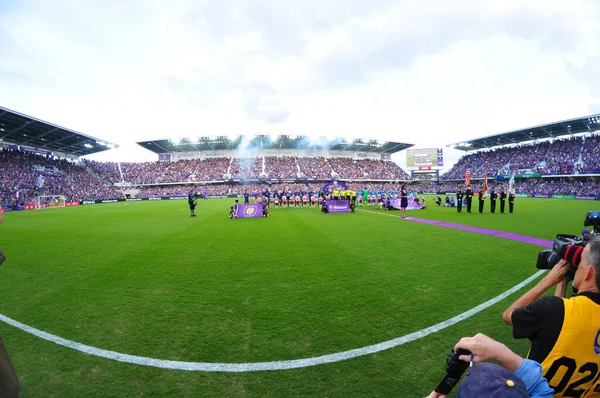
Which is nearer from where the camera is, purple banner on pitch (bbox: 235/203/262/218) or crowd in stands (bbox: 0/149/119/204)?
purple banner on pitch (bbox: 235/203/262/218)

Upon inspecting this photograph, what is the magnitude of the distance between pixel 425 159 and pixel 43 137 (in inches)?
2787

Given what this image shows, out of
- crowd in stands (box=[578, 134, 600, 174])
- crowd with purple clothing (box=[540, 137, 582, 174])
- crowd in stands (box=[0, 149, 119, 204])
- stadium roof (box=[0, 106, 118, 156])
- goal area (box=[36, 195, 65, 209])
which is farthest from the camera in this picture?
crowd with purple clothing (box=[540, 137, 582, 174])

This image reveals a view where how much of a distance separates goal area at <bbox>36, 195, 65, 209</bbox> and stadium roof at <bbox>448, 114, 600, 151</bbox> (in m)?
77.9

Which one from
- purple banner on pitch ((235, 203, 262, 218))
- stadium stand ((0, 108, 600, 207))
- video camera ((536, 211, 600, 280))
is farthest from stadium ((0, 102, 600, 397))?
stadium stand ((0, 108, 600, 207))

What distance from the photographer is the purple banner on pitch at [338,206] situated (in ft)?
64.1

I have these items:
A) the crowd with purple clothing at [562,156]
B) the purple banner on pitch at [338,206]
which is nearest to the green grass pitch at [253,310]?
the purple banner on pitch at [338,206]

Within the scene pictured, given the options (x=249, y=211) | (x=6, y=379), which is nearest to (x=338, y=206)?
(x=249, y=211)

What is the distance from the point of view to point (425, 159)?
2404 inches

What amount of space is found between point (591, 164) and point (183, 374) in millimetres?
59176

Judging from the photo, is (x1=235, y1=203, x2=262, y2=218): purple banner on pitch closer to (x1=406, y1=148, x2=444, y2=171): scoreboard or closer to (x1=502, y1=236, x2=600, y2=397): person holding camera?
(x1=502, y1=236, x2=600, y2=397): person holding camera

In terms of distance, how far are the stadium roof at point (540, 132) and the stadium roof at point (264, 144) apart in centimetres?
1551

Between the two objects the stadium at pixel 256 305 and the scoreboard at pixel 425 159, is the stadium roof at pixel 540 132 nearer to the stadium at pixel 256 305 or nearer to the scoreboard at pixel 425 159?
the scoreboard at pixel 425 159

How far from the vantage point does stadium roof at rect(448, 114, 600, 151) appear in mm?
42850

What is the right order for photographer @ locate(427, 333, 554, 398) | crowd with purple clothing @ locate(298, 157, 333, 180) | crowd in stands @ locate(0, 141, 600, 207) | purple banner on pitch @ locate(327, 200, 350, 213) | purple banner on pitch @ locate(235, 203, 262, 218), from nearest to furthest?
photographer @ locate(427, 333, 554, 398) < purple banner on pitch @ locate(235, 203, 262, 218) < purple banner on pitch @ locate(327, 200, 350, 213) < crowd in stands @ locate(0, 141, 600, 207) < crowd with purple clothing @ locate(298, 157, 333, 180)
